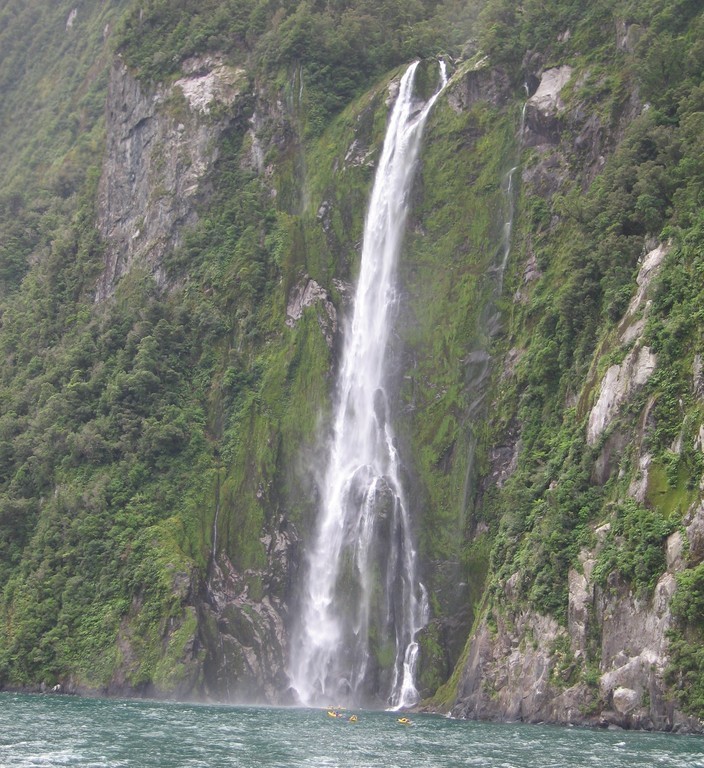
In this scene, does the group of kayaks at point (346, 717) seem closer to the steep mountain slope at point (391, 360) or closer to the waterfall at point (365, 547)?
the steep mountain slope at point (391, 360)

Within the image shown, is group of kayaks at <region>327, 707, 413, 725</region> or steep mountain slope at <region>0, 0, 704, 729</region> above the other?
steep mountain slope at <region>0, 0, 704, 729</region>

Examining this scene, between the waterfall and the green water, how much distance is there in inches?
326

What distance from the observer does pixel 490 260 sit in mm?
61812

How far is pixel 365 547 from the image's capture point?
5794cm

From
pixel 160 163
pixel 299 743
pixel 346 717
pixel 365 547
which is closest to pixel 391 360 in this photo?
pixel 365 547

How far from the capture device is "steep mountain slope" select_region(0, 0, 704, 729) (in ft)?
141

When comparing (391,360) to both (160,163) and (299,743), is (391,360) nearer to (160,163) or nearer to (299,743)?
(160,163)

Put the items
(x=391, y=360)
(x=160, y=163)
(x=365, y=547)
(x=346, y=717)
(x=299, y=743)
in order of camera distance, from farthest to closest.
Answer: (x=160, y=163) < (x=391, y=360) < (x=365, y=547) < (x=346, y=717) < (x=299, y=743)

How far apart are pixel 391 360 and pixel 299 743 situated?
28.7m

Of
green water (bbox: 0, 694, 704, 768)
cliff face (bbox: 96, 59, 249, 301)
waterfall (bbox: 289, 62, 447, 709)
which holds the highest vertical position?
cliff face (bbox: 96, 59, 249, 301)

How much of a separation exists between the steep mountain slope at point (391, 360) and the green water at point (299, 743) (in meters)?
3.24

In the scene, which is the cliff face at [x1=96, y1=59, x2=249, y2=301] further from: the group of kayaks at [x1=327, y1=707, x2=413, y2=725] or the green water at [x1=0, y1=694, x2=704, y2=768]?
the green water at [x1=0, y1=694, x2=704, y2=768]

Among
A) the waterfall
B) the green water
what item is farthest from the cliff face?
the green water

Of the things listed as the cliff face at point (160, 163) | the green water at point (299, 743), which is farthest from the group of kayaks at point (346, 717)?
Result: the cliff face at point (160, 163)
